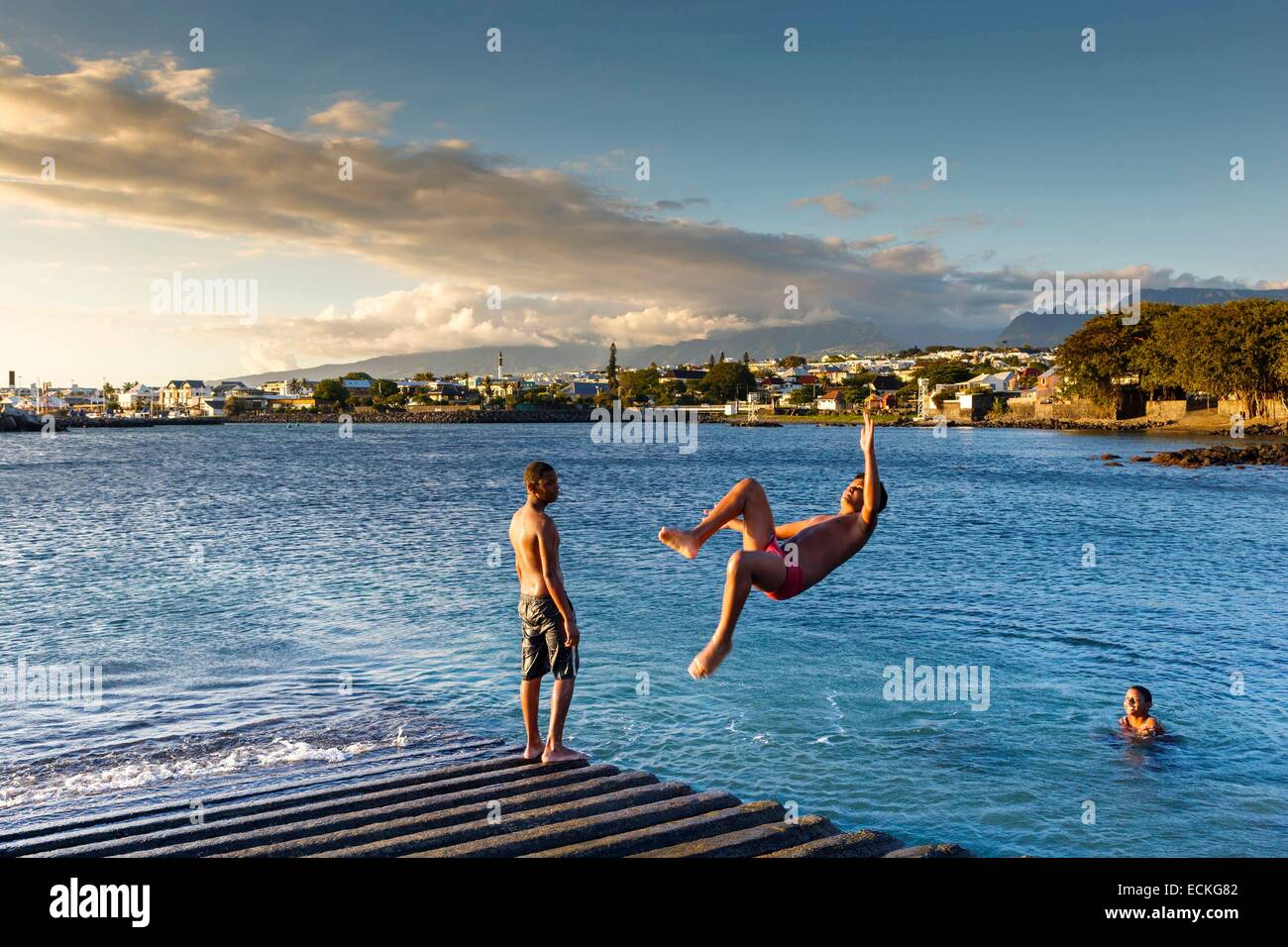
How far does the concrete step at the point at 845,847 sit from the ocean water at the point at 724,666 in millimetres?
3310

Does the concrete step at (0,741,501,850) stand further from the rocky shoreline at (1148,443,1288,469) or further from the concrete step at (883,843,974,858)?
the rocky shoreline at (1148,443,1288,469)

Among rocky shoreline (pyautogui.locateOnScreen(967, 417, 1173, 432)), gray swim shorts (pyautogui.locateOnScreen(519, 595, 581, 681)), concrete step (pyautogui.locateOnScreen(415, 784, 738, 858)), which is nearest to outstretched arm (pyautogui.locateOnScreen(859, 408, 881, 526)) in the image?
concrete step (pyautogui.locateOnScreen(415, 784, 738, 858))

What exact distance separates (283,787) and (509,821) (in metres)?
3.89

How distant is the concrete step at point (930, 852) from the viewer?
346 inches

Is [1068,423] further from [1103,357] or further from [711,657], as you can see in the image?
[711,657]

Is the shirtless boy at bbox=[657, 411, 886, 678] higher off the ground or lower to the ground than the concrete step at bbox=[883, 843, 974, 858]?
higher

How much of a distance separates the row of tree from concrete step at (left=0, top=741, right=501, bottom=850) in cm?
12378

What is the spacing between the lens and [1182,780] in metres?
14.0

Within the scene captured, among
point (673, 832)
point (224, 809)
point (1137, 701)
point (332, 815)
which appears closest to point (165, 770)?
point (224, 809)

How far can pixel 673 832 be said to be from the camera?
343 inches

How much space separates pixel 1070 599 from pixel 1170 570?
8.06 metres

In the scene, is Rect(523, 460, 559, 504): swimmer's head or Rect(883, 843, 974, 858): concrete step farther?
Rect(523, 460, 559, 504): swimmer's head

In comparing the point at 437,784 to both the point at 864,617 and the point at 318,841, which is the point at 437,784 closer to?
the point at 318,841

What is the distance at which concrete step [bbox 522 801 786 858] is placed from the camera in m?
8.24
